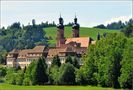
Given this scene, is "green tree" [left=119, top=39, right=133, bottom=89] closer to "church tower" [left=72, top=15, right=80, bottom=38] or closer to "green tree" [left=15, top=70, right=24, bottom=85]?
"green tree" [left=15, top=70, right=24, bottom=85]

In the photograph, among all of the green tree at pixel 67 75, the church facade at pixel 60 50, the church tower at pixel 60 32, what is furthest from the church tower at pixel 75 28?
the green tree at pixel 67 75

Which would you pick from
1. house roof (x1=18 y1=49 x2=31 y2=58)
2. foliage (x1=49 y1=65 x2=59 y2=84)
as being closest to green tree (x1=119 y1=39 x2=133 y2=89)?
foliage (x1=49 y1=65 x2=59 y2=84)

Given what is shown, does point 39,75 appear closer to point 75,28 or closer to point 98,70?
point 98,70

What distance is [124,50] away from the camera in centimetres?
8338

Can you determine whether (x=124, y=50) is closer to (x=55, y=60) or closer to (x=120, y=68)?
(x=120, y=68)

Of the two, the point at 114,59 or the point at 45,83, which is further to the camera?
the point at 45,83

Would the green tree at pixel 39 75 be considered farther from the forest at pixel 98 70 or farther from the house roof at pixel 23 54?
the house roof at pixel 23 54

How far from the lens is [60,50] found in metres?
140

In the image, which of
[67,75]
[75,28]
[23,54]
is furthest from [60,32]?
[67,75]

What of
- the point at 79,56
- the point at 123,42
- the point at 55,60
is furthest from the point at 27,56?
the point at 123,42

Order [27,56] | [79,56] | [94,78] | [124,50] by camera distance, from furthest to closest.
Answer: [27,56], [79,56], [94,78], [124,50]

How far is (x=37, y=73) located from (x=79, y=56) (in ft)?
143

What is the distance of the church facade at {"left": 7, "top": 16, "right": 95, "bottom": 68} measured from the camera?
5472 inches

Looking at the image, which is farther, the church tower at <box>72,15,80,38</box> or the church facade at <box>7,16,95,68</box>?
the church tower at <box>72,15,80,38</box>
